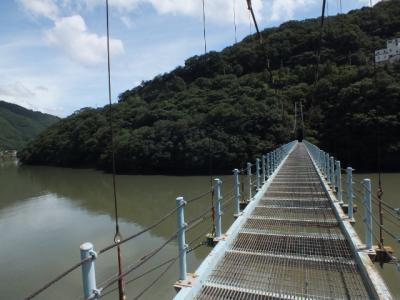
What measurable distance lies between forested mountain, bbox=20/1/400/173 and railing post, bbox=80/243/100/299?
17971mm

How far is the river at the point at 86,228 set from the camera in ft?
33.6

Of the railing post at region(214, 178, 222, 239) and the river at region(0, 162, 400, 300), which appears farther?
the river at region(0, 162, 400, 300)

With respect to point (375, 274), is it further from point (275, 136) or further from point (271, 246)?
point (275, 136)

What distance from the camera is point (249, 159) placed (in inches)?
1368

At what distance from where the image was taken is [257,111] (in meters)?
38.0

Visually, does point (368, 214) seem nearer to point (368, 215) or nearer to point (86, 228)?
point (368, 215)

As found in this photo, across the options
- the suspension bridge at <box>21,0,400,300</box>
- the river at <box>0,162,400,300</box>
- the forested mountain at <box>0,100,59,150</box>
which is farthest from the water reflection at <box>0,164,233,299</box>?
the forested mountain at <box>0,100,59,150</box>

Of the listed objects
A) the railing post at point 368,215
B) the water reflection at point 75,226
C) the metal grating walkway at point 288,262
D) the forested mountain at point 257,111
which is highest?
the forested mountain at point 257,111

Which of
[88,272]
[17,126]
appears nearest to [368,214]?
[88,272]

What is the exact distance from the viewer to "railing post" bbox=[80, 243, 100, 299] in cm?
171

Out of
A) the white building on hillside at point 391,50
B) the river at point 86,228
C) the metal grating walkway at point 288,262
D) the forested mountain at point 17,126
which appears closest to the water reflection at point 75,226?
the river at point 86,228

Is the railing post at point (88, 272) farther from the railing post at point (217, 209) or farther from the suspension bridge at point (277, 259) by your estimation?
the railing post at point (217, 209)

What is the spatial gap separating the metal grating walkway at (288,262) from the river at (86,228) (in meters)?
3.11

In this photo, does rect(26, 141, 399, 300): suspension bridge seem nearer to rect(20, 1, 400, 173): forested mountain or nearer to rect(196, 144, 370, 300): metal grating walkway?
rect(196, 144, 370, 300): metal grating walkway
